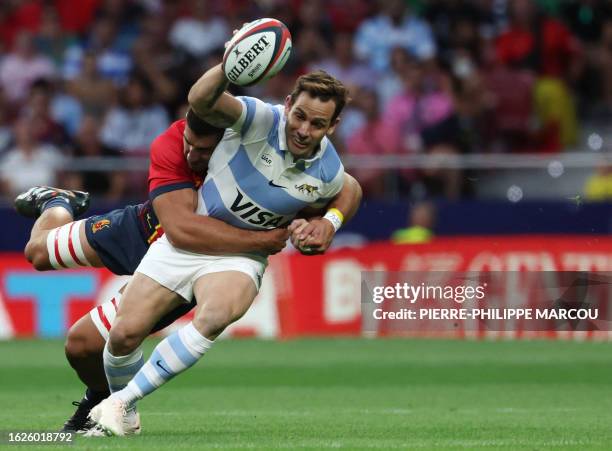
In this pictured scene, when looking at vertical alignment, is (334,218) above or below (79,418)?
above

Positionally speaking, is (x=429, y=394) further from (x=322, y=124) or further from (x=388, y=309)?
(x=322, y=124)

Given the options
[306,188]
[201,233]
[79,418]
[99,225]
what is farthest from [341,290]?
[201,233]

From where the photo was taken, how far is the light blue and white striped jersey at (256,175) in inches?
330

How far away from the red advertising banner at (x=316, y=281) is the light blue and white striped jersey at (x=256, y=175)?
860 cm

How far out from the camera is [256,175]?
8.41 m

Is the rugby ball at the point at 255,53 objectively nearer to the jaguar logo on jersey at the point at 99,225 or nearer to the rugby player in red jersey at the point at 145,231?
the rugby player in red jersey at the point at 145,231

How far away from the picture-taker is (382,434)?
8.41 meters

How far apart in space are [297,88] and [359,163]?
9.63m

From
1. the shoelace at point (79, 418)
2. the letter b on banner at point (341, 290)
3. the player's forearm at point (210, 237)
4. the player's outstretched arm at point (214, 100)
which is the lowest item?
the letter b on banner at point (341, 290)

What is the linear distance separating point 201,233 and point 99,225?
52.9 inches

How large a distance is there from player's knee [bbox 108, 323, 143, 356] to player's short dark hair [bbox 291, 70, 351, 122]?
1.67 m

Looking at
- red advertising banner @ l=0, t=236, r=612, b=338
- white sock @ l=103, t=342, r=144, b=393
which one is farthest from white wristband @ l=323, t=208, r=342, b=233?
red advertising banner @ l=0, t=236, r=612, b=338

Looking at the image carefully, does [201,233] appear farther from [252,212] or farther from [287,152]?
[287,152]

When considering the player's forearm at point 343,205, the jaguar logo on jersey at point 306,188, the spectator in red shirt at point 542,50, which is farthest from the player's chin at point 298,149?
the spectator in red shirt at point 542,50
